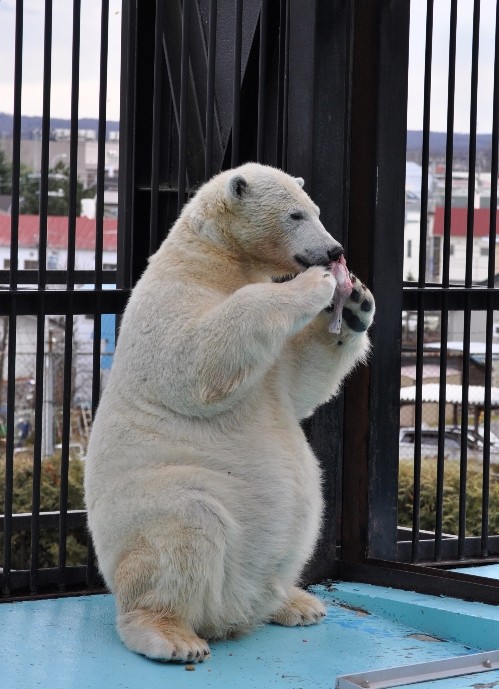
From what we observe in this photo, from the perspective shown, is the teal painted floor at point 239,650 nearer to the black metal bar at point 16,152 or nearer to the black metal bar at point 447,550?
the black metal bar at point 447,550

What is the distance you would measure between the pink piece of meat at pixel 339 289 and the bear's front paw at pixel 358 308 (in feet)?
0.12

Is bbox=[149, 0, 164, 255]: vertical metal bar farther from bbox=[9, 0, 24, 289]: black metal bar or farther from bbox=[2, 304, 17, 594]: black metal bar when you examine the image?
bbox=[2, 304, 17, 594]: black metal bar

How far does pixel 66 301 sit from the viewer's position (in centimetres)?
492

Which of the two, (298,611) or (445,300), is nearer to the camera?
(298,611)

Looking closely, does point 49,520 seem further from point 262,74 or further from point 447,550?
point 262,74

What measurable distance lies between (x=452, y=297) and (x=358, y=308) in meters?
1.47

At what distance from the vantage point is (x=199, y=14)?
561cm

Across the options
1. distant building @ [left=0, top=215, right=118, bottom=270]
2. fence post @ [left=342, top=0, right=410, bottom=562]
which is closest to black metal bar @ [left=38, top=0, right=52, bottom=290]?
fence post @ [left=342, top=0, right=410, bottom=562]

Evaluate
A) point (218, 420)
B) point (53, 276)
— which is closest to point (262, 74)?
point (53, 276)

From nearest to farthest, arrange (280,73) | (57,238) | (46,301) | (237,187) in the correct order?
(237,187) → (46,301) → (280,73) → (57,238)

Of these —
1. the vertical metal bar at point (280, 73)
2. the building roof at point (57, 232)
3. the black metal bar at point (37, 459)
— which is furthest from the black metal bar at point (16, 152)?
the building roof at point (57, 232)

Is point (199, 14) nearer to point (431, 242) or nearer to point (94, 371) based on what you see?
point (94, 371)

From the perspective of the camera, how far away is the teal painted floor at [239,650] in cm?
366

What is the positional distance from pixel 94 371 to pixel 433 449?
18.5 meters
